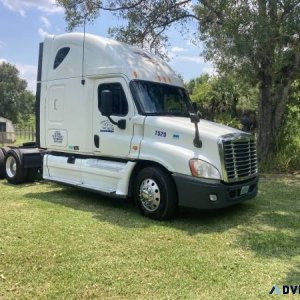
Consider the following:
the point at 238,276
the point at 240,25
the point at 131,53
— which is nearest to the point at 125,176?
the point at 131,53

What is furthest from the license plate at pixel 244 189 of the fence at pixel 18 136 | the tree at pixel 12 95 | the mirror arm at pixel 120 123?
the tree at pixel 12 95

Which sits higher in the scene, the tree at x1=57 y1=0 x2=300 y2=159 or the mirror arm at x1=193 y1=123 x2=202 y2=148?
the tree at x1=57 y1=0 x2=300 y2=159

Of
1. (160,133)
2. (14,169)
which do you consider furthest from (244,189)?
(14,169)

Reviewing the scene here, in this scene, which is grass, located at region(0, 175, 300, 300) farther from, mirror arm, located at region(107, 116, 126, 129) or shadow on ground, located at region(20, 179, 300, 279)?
mirror arm, located at region(107, 116, 126, 129)

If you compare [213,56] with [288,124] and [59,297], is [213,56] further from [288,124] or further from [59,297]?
[59,297]

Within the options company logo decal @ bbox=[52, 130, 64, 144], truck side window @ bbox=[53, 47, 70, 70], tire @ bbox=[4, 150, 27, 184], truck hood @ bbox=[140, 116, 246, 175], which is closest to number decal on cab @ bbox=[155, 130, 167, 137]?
truck hood @ bbox=[140, 116, 246, 175]

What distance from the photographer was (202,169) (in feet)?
22.4

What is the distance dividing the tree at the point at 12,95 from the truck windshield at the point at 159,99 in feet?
231

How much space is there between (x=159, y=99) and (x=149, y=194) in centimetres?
197

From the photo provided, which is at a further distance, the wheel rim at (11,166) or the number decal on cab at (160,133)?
the wheel rim at (11,166)

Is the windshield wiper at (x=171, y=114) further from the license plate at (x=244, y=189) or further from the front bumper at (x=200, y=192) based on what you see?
the license plate at (x=244, y=189)

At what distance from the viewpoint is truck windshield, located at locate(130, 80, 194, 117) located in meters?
7.82

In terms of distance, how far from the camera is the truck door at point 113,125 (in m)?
7.82

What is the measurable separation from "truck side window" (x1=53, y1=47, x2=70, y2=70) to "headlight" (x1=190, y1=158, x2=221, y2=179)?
4178mm
